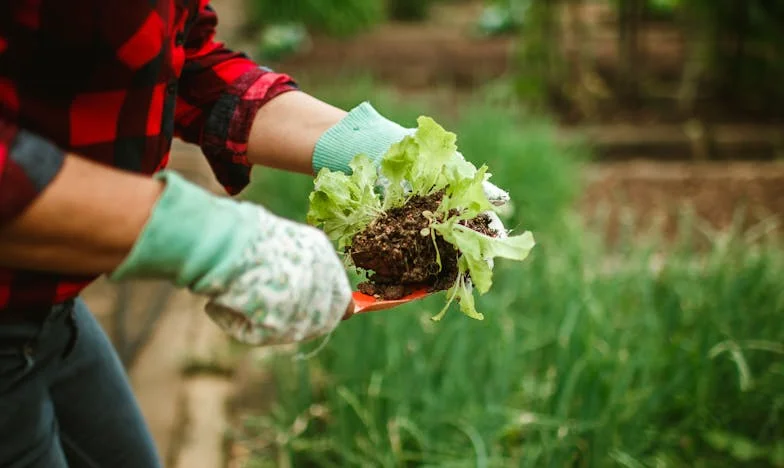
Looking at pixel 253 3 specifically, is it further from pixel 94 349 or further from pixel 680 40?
pixel 94 349

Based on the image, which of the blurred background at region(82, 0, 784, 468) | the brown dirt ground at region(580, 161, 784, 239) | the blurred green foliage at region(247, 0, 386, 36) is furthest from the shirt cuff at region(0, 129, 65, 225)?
the blurred green foliage at region(247, 0, 386, 36)

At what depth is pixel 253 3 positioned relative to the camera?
7.89m

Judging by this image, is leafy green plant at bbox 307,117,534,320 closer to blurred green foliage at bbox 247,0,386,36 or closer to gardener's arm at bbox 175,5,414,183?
gardener's arm at bbox 175,5,414,183

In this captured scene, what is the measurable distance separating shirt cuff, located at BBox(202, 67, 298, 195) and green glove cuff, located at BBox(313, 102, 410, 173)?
4.2 inches

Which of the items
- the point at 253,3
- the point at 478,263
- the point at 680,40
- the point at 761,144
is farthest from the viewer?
the point at 253,3

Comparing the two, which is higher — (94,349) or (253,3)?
(94,349)

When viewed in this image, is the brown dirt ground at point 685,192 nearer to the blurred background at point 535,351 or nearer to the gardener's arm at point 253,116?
the blurred background at point 535,351

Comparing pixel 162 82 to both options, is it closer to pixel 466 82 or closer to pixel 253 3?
pixel 466 82

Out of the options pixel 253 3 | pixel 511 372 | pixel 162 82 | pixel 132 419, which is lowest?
pixel 253 3

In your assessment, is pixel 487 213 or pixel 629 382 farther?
pixel 629 382

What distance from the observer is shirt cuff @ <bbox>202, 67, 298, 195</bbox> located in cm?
138

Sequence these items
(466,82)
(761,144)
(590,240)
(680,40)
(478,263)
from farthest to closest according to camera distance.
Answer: (680,40) < (466,82) < (761,144) < (590,240) < (478,263)

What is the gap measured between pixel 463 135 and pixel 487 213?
7.36ft

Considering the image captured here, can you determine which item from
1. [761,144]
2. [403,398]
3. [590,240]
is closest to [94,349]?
[403,398]
